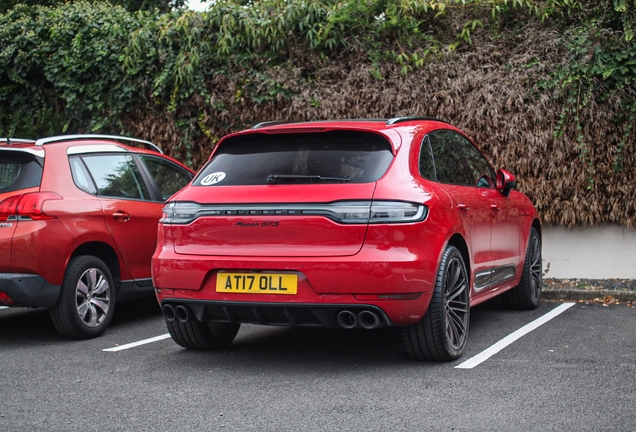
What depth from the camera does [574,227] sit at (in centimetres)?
984

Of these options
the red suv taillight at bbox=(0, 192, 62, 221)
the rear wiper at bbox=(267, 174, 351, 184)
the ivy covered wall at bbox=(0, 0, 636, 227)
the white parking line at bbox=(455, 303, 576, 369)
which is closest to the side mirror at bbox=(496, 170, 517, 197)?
the white parking line at bbox=(455, 303, 576, 369)

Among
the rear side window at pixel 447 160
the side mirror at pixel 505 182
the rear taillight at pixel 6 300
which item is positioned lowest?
the rear taillight at pixel 6 300

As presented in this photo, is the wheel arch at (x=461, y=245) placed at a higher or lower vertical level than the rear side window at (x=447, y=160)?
lower

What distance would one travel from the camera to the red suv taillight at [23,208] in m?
6.08

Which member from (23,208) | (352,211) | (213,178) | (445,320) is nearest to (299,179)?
(352,211)

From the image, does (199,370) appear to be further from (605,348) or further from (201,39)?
(201,39)

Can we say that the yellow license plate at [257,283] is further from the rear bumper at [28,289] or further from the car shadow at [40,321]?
the car shadow at [40,321]

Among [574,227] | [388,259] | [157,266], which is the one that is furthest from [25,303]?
[574,227]

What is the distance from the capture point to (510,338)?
632 cm

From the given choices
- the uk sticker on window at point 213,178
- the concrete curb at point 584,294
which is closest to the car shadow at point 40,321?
the uk sticker on window at point 213,178

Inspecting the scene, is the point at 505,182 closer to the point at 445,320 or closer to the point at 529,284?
the point at 529,284

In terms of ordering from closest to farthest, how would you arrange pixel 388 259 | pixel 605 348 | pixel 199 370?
pixel 388 259, pixel 199 370, pixel 605 348

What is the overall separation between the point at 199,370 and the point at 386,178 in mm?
1728

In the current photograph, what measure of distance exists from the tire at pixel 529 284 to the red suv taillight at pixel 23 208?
14.0ft
